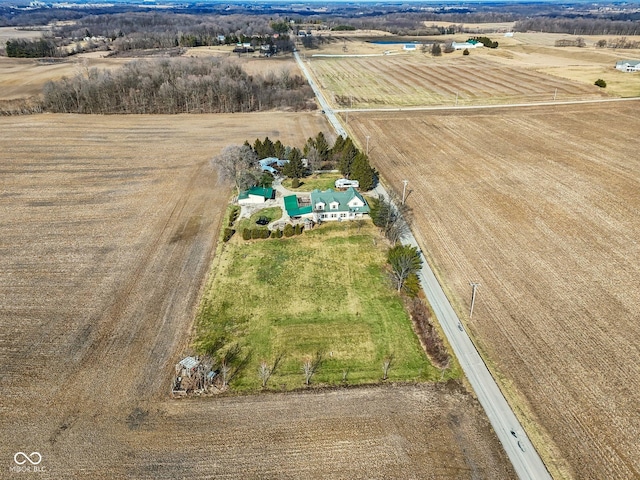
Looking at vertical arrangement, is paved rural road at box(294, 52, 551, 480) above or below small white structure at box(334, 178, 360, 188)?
below

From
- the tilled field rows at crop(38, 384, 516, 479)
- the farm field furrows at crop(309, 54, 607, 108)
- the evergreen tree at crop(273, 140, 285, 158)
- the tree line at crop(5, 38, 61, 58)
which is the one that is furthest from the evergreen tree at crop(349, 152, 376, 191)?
the tree line at crop(5, 38, 61, 58)

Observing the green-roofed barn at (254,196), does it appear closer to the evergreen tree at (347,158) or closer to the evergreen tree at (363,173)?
the evergreen tree at (363,173)

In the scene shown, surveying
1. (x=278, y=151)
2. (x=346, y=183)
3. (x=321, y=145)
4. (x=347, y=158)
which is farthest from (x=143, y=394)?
(x=321, y=145)

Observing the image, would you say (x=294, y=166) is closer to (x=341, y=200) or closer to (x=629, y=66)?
(x=341, y=200)

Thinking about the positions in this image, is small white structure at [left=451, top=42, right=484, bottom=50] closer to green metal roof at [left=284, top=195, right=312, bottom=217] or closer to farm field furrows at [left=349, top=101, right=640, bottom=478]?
farm field furrows at [left=349, top=101, right=640, bottom=478]

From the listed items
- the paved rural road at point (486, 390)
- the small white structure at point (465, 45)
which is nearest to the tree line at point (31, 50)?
the small white structure at point (465, 45)
